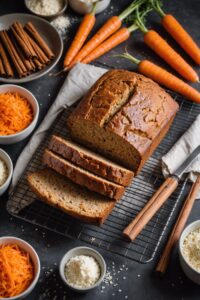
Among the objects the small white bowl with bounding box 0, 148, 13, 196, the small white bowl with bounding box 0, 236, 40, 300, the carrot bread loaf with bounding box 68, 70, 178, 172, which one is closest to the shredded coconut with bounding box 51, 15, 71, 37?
the carrot bread loaf with bounding box 68, 70, 178, 172

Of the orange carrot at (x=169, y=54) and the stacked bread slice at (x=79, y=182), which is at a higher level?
the orange carrot at (x=169, y=54)

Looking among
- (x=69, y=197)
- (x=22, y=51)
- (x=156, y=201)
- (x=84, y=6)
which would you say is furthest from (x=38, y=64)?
(x=156, y=201)

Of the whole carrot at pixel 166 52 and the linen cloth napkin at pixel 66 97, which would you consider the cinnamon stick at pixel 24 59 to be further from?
the whole carrot at pixel 166 52

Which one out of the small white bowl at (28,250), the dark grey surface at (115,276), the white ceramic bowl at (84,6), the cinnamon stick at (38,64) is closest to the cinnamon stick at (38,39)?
the cinnamon stick at (38,64)

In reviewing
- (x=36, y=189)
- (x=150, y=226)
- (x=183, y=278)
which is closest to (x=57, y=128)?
(x=36, y=189)

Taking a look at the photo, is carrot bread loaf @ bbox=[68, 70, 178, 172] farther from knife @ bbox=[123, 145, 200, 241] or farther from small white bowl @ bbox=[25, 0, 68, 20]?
small white bowl @ bbox=[25, 0, 68, 20]

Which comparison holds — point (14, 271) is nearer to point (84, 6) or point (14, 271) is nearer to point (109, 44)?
point (109, 44)
